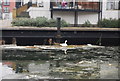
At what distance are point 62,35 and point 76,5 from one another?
5666 mm

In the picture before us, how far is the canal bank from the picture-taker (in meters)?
23.0

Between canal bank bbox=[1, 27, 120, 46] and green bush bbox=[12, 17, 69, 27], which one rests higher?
green bush bbox=[12, 17, 69, 27]

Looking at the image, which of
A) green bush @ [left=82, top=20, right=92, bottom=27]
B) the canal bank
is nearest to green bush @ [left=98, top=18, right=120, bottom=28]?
green bush @ [left=82, top=20, right=92, bottom=27]

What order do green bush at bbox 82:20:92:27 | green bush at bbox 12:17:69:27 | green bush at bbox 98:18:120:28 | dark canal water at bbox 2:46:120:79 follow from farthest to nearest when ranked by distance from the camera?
1. green bush at bbox 82:20:92:27
2. green bush at bbox 98:18:120:28
3. green bush at bbox 12:17:69:27
4. dark canal water at bbox 2:46:120:79

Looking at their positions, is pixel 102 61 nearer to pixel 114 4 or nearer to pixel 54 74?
pixel 54 74

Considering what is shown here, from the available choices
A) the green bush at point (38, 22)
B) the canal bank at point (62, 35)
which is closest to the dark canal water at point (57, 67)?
the canal bank at point (62, 35)

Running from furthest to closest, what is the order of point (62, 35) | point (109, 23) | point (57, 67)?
point (109, 23), point (62, 35), point (57, 67)

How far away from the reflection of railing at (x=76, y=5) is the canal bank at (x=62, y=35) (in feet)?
16.2

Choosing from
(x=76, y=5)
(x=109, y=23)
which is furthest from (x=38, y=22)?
(x=109, y=23)

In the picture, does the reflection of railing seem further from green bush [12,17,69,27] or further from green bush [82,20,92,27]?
green bush [12,17,69,27]

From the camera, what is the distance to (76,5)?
92.6ft

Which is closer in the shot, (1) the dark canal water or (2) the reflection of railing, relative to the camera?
(1) the dark canal water

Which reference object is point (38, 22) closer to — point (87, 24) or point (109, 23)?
point (87, 24)

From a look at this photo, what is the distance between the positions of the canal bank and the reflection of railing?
194 inches
